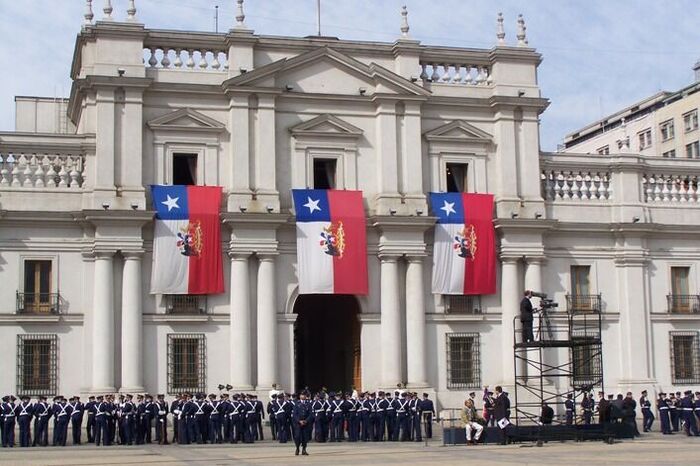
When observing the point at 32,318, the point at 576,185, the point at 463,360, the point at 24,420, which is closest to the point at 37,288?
the point at 32,318

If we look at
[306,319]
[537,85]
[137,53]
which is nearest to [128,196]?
[137,53]

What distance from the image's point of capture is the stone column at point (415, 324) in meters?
39.6

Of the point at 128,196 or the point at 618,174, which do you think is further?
the point at 618,174

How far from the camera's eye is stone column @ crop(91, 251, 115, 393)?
36.8 metres

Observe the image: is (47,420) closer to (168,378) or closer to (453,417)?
(168,378)

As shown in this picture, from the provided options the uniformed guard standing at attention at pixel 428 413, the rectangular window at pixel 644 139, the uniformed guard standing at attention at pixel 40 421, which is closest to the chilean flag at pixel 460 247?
the uniformed guard standing at attention at pixel 428 413

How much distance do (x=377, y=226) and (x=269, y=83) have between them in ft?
19.6

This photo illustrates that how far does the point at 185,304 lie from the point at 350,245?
5755mm

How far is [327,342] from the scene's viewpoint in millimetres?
46312

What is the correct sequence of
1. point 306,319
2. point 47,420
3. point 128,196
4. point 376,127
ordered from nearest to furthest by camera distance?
1. point 47,420
2. point 128,196
3. point 376,127
4. point 306,319

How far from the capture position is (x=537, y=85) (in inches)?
1686

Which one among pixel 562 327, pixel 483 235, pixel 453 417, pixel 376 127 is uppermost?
pixel 376 127

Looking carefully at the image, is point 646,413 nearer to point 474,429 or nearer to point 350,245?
point 474,429

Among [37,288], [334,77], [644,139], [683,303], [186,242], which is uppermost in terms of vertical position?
[644,139]
